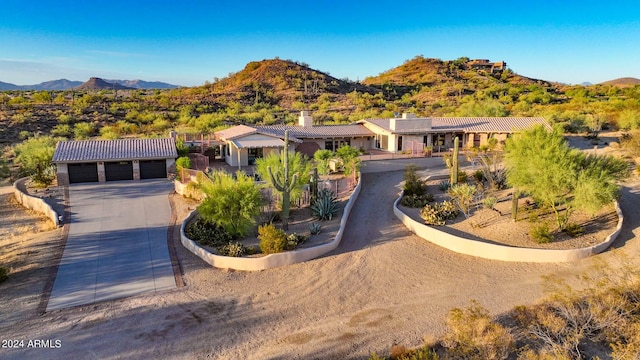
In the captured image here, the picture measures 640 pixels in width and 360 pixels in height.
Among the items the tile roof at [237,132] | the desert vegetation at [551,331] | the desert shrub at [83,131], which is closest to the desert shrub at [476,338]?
the desert vegetation at [551,331]

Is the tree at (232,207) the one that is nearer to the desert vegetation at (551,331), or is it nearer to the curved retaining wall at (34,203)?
the curved retaining wall at (34,203)

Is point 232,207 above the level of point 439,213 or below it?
above

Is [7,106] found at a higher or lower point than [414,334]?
higher

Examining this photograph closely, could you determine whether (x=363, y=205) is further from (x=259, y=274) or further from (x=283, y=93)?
(x=283, y=93)

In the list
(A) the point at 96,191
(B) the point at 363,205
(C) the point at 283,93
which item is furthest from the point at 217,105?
(B) the point at 363,205

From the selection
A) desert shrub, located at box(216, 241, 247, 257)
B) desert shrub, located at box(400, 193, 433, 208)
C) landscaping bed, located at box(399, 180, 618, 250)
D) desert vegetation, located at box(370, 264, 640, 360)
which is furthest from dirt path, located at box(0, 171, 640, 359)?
desert shrub, located at box(400, 193, 433, 208)

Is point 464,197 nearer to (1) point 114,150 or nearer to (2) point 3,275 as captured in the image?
(2) point 3,275

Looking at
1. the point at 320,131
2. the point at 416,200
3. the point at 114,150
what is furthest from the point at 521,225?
the point at 114,150
